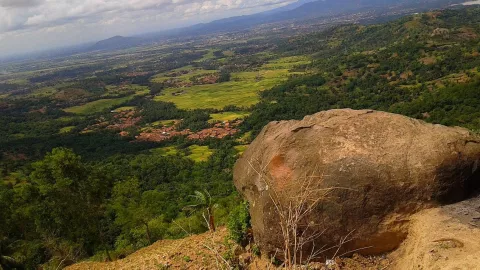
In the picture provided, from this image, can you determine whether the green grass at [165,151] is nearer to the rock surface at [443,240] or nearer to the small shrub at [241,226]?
the small shrub at [241,226]

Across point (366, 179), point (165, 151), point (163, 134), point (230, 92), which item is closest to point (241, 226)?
point (366, 179)

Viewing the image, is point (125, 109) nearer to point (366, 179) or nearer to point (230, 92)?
point (230, 92)

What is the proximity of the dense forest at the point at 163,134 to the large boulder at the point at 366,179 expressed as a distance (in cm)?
296

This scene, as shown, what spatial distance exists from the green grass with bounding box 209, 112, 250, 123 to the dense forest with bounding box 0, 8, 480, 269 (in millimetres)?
1119

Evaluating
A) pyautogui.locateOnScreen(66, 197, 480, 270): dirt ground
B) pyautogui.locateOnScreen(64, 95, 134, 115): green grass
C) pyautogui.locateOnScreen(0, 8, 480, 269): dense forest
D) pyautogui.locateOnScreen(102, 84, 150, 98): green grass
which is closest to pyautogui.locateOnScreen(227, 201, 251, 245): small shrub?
pyautogui.locateOnScreen(0, 8, 480, 269): dense forest

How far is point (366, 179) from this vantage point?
1138 cm

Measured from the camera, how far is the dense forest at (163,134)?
22.5 meters

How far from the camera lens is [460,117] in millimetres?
54438

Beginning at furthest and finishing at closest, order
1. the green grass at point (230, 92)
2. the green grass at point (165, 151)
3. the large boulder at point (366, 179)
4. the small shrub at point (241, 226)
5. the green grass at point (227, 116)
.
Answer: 1. the green grass at point (230, 92)
2. the green grass at point (227, 116)
3. the green grass at point (165, 151)
4. the small shrub at point (241, 226)
5. the large boulder at point (366, 179)

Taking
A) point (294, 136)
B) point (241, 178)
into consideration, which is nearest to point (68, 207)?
point (241, 178)

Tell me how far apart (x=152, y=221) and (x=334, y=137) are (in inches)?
975

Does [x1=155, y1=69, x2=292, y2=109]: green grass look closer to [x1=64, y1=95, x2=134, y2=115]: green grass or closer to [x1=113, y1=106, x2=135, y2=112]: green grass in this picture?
[x1=113, y1=106, x2=135, y2=112]: green grass

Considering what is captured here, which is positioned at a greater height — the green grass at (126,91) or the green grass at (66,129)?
the green grass at (126,91)

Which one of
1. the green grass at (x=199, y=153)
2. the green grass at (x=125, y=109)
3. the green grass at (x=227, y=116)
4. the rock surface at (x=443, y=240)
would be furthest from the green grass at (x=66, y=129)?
the rock surface at (x=443, y=240)
